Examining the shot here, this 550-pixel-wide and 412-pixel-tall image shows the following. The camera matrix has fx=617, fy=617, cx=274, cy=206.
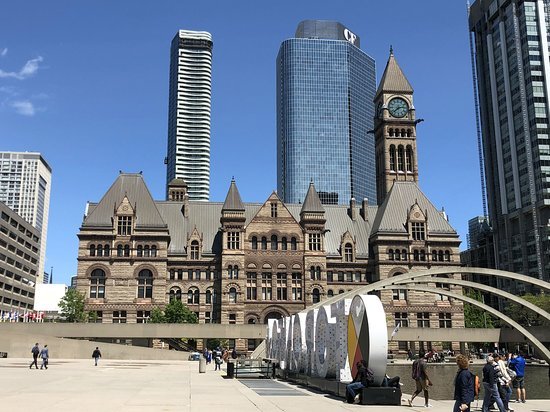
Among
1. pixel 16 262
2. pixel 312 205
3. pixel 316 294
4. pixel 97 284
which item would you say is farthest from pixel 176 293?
pixel 16 262

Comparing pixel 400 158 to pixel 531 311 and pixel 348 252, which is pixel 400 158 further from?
pixel 531 311

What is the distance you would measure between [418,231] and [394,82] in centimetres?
3184

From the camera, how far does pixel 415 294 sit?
85.2 metres

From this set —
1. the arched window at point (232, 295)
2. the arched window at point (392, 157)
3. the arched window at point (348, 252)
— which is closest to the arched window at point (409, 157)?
the arched window at point (392, 157)

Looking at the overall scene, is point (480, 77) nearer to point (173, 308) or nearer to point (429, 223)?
point (429, 223)

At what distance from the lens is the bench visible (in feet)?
69.1

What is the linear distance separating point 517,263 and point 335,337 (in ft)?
367

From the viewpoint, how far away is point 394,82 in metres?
106

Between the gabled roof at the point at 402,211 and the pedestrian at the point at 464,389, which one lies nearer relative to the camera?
the pedestrian at the point at 464,389

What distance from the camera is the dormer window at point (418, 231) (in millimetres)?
86331

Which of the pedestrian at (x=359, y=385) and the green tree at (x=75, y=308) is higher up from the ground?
the green tree at (x=75, y=308)

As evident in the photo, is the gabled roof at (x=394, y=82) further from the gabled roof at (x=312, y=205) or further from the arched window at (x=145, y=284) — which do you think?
the arched window at (x=145, y=284)

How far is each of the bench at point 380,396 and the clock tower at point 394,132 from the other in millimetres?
79270

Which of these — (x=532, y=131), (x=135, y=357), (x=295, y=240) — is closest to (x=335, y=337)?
(x=135, y=357)
